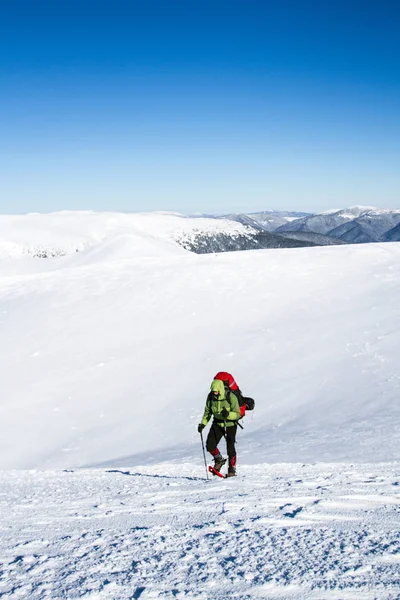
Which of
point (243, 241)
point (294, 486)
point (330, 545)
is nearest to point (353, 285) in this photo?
point (294, 486)

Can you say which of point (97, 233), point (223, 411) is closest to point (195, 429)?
point (223, 411)

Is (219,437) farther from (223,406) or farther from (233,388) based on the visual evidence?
(233,388)

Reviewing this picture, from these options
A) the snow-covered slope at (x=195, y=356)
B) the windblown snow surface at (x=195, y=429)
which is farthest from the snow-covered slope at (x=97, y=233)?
the windblown snow surface at (x=195, y=429)

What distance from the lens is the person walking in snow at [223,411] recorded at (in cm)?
754

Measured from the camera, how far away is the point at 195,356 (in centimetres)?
1912

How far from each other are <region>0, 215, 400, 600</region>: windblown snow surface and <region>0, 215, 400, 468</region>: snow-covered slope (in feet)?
0.29

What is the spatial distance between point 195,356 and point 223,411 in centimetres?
1146

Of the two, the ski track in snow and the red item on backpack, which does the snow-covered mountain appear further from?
the ski track in snow

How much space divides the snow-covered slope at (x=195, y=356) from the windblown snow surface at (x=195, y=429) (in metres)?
0.09

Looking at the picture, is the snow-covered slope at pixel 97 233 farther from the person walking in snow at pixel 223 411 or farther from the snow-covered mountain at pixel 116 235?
the person walking in snow at pixel 223 411

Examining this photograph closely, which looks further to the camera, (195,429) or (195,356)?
(195,356)

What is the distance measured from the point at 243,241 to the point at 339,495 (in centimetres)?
18459

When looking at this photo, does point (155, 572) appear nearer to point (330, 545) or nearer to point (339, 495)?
point (330, 545)

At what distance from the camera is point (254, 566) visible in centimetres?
380
